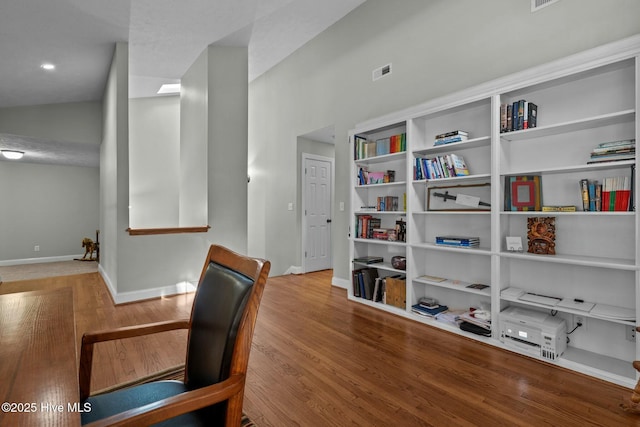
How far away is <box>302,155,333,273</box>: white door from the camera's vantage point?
559 centimetres

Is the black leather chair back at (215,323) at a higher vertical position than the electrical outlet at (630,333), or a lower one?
higher

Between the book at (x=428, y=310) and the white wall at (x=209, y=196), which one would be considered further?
the white wall at (x=209, y=196)

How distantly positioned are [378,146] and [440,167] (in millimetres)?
919

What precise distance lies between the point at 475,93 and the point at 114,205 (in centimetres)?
422

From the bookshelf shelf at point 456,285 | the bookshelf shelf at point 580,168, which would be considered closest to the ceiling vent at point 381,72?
the bookshelf shelf at point 580,168

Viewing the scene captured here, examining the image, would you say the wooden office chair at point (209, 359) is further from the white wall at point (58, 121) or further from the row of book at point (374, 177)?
the white wall at point (58, 121)

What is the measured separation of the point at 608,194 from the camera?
2191 millimetres

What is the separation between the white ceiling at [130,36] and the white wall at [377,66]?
54 centimetres

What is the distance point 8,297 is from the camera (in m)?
1.32

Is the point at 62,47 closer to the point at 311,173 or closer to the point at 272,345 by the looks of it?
the point at 311,173

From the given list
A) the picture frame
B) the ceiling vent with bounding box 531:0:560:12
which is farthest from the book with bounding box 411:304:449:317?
the ceiling vent with bounding box 531:0:560:12

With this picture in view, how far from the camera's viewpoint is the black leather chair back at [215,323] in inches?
37.9

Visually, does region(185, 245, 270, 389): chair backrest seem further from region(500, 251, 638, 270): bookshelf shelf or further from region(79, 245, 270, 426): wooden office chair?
region(500, 251, 638, 270): bookshelf shelf

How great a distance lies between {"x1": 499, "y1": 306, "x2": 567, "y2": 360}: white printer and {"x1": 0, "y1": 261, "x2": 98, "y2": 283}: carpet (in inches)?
258
